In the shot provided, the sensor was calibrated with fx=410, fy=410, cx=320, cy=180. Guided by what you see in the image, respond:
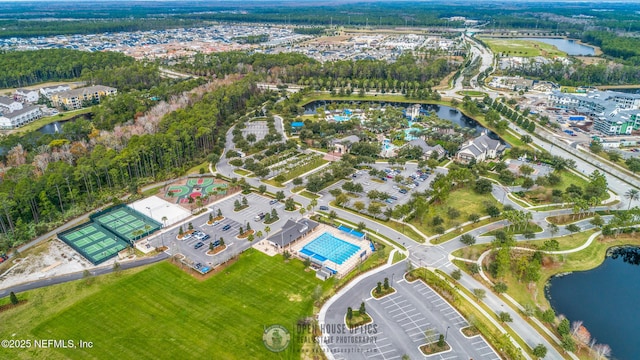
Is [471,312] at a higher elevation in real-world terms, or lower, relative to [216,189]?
lower

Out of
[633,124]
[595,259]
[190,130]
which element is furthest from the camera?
[633,124]

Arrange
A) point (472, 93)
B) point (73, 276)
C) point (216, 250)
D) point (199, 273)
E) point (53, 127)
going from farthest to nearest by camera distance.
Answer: point (472, 93) → point (53, 127) → point (216, 250) → point (199, 273) → point (73, 276)

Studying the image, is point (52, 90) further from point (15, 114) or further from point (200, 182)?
point (200, 182)

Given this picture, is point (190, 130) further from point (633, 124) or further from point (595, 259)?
point (633, 124)

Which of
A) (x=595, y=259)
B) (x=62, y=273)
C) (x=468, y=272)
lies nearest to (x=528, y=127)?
(x=595, y=259)

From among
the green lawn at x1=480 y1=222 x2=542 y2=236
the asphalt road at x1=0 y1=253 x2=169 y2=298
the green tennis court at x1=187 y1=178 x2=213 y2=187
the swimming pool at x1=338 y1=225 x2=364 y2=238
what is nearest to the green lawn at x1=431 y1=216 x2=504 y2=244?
the green lawn at x1=480 y1=222 x2=542 y2=236

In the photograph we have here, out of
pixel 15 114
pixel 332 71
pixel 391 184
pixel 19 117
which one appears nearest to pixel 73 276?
pixel 391 184
